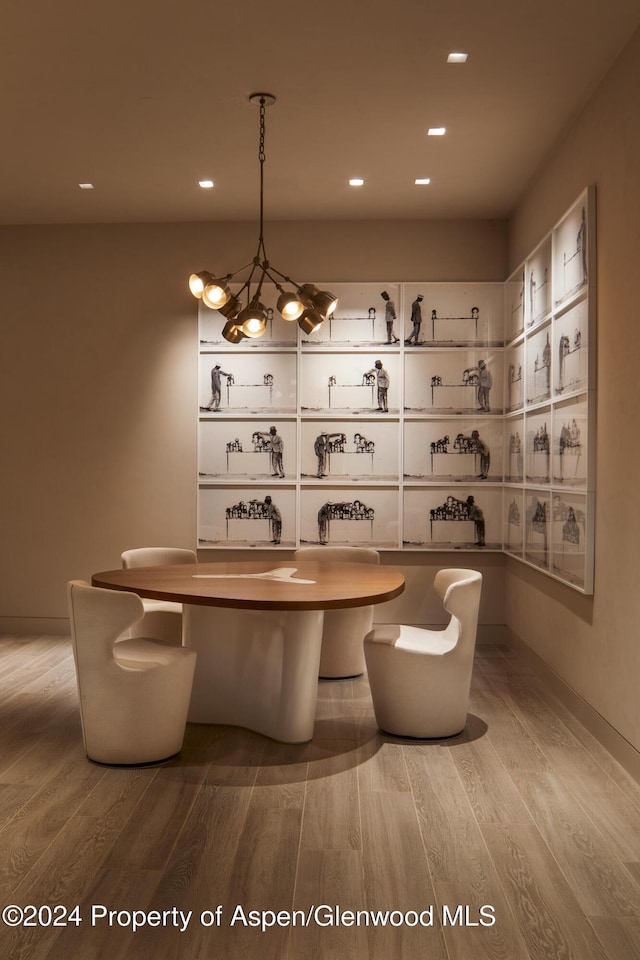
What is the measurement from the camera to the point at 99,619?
11.4 ft

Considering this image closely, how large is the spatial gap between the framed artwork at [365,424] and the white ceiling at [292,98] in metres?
0.84

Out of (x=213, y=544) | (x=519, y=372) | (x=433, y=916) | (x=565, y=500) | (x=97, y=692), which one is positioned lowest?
(x=433, y=916)

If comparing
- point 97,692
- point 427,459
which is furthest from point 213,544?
point 97,692

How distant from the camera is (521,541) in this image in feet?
18.1

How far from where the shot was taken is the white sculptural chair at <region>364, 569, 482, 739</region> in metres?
3.82

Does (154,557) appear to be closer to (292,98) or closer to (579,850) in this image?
(292,98)

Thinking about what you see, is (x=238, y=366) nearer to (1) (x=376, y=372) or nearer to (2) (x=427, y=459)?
(1) (x=376, y=372)

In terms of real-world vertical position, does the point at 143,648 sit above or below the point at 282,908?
above

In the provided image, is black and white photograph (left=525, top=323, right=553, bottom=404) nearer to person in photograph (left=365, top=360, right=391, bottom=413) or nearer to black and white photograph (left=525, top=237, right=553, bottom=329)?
black and white photograph (left=525, top=237, right=553, bottom=329)

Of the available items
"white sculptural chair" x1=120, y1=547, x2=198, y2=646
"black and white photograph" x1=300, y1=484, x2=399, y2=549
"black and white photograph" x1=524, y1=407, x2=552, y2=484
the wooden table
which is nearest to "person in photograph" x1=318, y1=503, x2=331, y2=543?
"black and white photograph" x1=300, y1=484, x2=399, y2=549

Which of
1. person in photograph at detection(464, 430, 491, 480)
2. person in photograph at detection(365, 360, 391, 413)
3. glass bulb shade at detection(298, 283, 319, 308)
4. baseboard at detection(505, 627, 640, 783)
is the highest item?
glass bulb shade at detection(298, 283, 319, 308)

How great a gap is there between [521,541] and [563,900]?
323cm

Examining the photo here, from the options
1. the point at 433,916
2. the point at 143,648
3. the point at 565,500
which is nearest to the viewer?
the point at 433,916

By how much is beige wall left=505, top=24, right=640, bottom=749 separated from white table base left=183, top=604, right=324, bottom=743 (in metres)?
1.41
